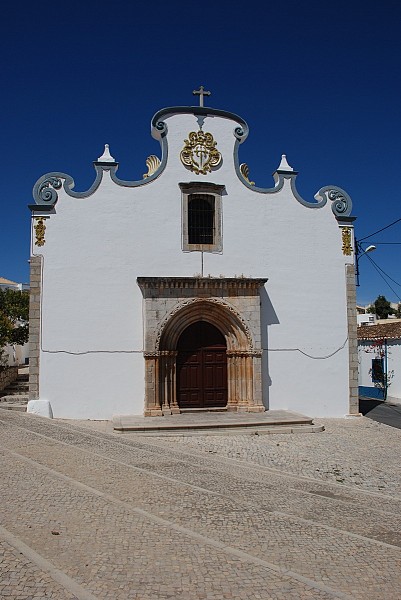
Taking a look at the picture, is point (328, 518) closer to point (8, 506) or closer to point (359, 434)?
point (8, 506)

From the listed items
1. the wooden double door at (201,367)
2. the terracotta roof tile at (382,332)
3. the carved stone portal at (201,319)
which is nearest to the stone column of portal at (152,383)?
the carved stone portal at (201,319)

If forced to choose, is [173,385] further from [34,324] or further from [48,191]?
[48,191]

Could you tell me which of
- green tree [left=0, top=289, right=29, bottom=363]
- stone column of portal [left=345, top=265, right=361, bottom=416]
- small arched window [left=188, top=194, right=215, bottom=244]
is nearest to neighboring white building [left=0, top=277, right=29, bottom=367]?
green tree [left=0, top=289, right=29, bottom=363]

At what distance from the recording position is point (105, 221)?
13.1 meters

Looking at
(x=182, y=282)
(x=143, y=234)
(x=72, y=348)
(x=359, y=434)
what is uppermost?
Result: (x=143, y=234)

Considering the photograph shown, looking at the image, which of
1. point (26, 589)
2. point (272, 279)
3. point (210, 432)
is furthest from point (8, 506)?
point (272, 279)

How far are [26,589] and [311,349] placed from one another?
35.7 ft

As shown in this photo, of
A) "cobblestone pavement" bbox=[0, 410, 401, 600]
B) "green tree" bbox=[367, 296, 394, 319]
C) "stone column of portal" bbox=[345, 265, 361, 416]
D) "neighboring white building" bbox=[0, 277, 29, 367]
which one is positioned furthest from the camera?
"green tree" bbox=[367, 296, 394, 319]

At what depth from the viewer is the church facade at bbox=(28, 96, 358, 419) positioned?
41.8 ft

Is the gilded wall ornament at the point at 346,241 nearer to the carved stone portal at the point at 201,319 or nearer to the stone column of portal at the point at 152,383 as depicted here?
the carved stone portal at the point at 201,319

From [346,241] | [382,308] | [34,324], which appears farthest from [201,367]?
[382,308]

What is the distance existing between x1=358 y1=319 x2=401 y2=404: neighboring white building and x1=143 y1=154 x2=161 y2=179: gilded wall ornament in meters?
10.9

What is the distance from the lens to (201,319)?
A: 13.6m

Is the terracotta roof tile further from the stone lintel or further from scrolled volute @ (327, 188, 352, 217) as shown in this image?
the stone lintel
